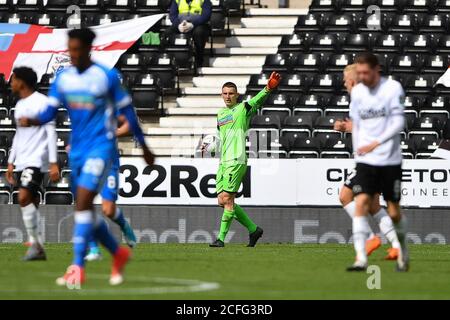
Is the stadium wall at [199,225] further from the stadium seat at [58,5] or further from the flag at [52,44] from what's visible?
the stadium seat at [58,5]

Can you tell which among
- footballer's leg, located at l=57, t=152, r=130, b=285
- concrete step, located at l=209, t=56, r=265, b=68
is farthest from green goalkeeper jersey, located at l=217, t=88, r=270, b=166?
concrete step, located at l=209, t=56, r=265, b=68

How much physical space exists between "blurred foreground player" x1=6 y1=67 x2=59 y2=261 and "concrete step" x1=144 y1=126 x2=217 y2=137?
9150 mm

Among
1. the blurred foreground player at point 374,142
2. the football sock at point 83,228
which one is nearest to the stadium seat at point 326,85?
the blurred foreground player at point 374,142

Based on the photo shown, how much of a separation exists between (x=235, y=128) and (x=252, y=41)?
432 inches

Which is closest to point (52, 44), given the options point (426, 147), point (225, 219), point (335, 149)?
point (335, 149)

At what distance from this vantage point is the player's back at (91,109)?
1204cm

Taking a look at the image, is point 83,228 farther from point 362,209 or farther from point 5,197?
point 5,197

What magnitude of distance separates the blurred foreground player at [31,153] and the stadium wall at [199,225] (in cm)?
814

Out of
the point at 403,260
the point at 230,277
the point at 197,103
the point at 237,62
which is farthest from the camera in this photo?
the point at 237,62

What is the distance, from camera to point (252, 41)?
3083cm

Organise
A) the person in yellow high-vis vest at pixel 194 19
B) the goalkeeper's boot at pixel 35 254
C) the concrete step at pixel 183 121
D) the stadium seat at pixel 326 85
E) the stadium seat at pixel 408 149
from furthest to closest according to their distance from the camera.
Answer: the person in yellow high-vis vest at pixel 194 19
the concrete step at pixel 183 121
the stadium seat at pixel 326 85
the stadium seat at pixel 408 149
the goalkeeper's boot at pixel 35 254

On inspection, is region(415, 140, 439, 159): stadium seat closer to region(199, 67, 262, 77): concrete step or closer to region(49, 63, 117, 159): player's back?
region(199, 67, 262, 77): concrete step
